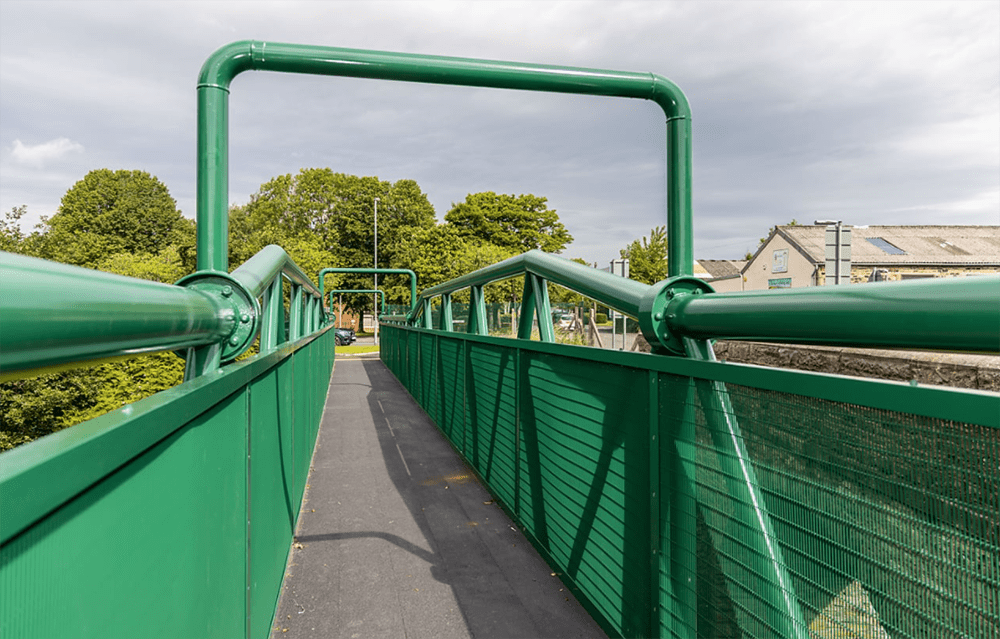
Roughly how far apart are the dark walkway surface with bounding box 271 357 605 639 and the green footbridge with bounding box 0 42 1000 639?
0.14 meters

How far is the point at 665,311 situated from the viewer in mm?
2590

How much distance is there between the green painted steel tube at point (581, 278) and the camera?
3.01 metres

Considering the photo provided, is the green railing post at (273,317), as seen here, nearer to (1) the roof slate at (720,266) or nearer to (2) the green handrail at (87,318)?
(2) the green handrail at (87,318)

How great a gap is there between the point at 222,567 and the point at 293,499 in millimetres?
2674

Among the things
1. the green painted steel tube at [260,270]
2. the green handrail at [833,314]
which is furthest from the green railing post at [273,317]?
the green handrail at [833,314]

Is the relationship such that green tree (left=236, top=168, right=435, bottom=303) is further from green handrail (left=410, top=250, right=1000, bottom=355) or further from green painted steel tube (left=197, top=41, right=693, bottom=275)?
green handrail (left=410, top=250, right=1000, bottom=355)

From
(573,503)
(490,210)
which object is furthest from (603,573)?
(490,210)

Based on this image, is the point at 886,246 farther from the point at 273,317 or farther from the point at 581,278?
the point at 273,317

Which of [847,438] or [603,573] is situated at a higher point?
[847,438]

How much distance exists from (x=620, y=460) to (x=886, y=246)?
46.1m

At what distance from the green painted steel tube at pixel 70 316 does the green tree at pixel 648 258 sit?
181 feet

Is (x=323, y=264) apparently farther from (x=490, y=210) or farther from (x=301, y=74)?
(x=301, y=74)

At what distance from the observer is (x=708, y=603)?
7.52ft

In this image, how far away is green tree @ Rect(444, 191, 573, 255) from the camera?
59.0 metres
